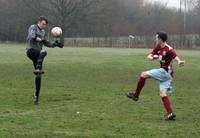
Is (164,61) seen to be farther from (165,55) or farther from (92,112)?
(92,112)

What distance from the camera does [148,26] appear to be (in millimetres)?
105375

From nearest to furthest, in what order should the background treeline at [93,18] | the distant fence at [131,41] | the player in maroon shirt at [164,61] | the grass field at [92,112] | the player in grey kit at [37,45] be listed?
the grass field at [92,112], the player in maroon shirt at [164,61], the player in grey kit at [37,45], the distant fence at [131,41], the background treeline at [93,18]

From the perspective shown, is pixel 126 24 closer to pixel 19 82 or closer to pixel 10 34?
pixel 10 34

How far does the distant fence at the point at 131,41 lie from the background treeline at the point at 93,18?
331 centimetres

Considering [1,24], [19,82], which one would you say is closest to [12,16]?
[1,24]

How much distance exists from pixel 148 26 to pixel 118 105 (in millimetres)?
92759

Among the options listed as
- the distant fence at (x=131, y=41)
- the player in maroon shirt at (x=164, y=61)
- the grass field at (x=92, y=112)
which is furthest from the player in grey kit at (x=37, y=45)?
the distant fence at (x=131, y=41)

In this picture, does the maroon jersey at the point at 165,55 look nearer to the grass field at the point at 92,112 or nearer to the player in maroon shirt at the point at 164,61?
the player in maroon shirt at the point at 164,61

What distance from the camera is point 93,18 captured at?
94312 millimetres

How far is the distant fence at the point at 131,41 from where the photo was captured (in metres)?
85.8

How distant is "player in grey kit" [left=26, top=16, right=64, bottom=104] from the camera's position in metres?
13.9

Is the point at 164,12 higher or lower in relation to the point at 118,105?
higher

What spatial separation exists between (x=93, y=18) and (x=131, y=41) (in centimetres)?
830

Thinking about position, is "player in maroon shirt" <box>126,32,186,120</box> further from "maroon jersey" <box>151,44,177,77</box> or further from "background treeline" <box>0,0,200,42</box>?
"background treeline" <box>0,0,200,42</box>
